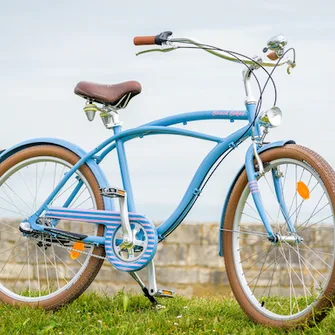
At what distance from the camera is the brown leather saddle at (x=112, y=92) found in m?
4.67

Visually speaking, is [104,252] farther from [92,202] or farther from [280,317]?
[280,317]

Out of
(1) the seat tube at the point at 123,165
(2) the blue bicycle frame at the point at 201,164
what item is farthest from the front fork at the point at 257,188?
(1) the seat tube at the point at 123,165

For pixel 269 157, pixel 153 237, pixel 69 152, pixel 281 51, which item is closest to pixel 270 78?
pixel 281 51

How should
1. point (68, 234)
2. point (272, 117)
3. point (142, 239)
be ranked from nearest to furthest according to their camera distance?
point (272, 117)
point (142, 239)
point (68, 234)

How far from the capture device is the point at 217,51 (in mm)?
4246

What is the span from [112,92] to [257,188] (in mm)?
1151

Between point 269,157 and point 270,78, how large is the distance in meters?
0.43

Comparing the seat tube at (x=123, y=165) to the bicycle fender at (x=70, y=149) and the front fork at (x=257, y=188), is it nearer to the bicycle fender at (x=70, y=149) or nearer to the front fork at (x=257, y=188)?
the bicycle fender at (x=70, y=149)

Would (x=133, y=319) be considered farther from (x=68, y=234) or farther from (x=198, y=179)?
(x=198, y=179)

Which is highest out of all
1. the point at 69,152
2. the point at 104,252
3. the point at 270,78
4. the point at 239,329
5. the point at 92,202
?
the point at 270,78

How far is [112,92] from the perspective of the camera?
472 centimetres

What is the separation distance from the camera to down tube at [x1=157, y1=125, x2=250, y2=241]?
4301mm

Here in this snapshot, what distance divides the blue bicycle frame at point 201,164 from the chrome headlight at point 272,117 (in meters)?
0.10

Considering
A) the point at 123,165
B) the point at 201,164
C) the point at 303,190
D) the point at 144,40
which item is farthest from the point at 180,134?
the point at 303,190
